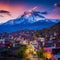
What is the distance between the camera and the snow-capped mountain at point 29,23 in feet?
12.0

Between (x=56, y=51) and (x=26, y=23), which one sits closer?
(x=56, y=51)

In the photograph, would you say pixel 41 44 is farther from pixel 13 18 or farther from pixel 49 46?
pixel 13 18

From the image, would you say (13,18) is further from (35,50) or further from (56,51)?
(56,51)

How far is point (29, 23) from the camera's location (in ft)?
12.2

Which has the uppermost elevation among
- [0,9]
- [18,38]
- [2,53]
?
[0,9]

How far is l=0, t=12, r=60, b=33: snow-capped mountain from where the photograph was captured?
3.66 metres

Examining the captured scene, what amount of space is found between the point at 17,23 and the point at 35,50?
0.65 meters

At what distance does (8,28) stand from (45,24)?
2.41 feet

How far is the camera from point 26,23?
371 centimetres

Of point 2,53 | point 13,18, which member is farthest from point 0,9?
point 2,53

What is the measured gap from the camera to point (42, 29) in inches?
144

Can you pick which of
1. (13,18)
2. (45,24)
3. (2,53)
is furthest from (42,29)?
(2,53)

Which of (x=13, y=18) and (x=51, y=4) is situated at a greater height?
(x=51, y=4)

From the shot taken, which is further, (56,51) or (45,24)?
(45,24)
